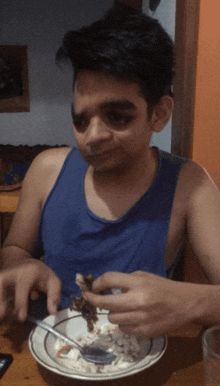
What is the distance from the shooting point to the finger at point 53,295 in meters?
0.66

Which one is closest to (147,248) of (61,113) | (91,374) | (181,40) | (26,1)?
(91,374)

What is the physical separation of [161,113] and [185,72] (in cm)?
34

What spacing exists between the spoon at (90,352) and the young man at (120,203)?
1.3 inches

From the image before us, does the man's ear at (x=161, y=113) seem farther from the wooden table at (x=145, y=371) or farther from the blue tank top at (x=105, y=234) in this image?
the wooden table at (x=145, y=371)

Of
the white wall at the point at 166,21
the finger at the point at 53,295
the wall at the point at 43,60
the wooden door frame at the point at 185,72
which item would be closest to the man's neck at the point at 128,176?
the wooden door frame at the point at 185,72

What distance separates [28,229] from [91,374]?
1.91 ft

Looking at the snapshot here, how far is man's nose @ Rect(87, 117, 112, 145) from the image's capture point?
2.63 feet

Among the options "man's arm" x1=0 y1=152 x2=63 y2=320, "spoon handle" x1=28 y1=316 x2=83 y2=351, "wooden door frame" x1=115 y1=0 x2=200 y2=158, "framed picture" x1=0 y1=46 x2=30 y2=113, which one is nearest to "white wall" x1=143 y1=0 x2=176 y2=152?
"wooden door frame" x1=115 y1=0 x2=200 y2=158

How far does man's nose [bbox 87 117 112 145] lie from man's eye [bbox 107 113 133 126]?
0.02 metres

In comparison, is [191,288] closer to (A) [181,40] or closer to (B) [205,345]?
(B) [205,345]

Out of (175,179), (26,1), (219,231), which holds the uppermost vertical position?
(26,1)

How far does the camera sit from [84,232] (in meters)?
0.98

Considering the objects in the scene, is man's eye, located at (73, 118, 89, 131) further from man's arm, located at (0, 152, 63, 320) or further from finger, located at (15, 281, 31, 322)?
finger, located at (15, 281, 31, 322)

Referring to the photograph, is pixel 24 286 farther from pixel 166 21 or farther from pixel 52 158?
pixel 166 21
